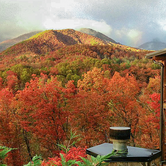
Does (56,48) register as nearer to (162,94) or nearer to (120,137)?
(162,94)

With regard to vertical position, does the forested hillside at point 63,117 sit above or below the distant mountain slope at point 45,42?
Result: below

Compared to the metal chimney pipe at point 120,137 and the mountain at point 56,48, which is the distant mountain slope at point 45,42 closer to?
the mountain at point 56,48

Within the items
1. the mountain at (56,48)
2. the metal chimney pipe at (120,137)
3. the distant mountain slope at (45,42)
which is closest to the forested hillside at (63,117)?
the metal chimney pipe at (120,137)

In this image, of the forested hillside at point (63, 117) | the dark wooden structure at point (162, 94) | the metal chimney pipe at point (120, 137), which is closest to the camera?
the metal chimney pipe at point (120, 137)

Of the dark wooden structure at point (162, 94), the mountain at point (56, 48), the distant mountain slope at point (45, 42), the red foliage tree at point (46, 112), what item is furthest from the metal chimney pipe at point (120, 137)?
the distant mountain slope at point (45, 42)

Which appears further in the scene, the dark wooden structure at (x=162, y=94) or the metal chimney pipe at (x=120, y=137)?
the dark wooden structure at (x=162, y=94)

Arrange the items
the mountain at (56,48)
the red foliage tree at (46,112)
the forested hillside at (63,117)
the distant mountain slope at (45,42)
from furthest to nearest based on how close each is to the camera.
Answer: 1. the distant mountain slope at (45,42)
2. the mountain at (56,48)
3. the forested hillside at (63,117)
4. the red foliage tree at (46,112)

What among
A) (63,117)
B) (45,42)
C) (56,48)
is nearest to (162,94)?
(63,117)

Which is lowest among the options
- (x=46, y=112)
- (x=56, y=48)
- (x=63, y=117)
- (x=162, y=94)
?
(x=63, y=117)

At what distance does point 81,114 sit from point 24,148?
7.64 m

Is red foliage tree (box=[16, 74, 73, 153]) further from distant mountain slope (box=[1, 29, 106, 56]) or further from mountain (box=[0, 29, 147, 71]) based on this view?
distant mountain slope (box=[1, 29, 106, 56])

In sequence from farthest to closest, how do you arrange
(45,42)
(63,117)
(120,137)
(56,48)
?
(45,42)
(56,48)
(63,117)
(120,137)

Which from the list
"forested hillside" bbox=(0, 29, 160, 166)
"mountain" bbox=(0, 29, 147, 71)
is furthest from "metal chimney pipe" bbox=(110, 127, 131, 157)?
"mountain" bbox=(0, 29, 147, 71)

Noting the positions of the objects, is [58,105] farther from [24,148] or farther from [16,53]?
[16,53]
